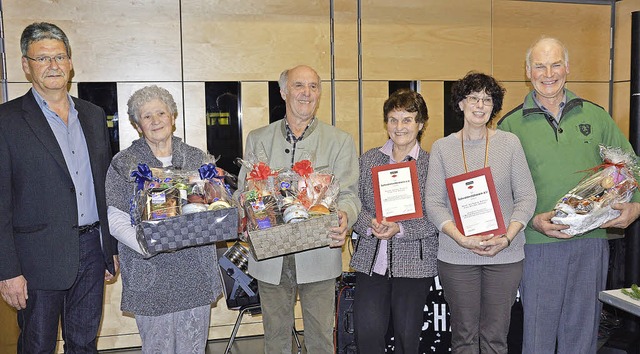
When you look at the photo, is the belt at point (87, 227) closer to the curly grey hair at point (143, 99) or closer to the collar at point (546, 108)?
the curly grey hair at point (143, 99)

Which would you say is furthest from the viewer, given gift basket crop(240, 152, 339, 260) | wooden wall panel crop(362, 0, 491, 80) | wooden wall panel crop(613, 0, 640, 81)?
wooden wall panel crop(613, 0, 640, 81)

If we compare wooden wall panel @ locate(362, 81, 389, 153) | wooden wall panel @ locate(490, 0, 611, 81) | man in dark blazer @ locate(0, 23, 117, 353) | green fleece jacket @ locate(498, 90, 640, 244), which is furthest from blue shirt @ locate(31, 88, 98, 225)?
wooden wall panel @ locate(490, 0, 611, 81)

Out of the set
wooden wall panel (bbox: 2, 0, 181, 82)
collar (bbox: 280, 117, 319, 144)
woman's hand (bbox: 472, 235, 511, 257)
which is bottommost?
woman's hand (bbox: 472, 235, 511, 257)

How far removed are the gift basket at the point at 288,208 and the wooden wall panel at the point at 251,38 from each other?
6.04 feet

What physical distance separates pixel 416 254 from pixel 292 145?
0.84 m

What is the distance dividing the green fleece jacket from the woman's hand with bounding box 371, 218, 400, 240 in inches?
26.7

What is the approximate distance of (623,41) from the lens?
4.93 m

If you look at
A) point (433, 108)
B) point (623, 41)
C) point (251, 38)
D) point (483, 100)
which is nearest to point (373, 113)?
point (433, 108)

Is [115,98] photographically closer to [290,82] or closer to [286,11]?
[286,11]

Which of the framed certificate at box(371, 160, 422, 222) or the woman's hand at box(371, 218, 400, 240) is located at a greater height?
the framed certificate at box(371, 160, 422, 222)

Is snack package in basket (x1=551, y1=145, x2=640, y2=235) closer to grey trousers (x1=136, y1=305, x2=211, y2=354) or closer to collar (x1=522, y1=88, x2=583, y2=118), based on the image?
collar (x1=522, y1=88, x2=583, y2=118)

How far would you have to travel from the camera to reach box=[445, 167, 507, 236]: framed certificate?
255 cm

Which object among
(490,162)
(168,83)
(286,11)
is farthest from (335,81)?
(490,162)

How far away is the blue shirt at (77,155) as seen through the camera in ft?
8.29
